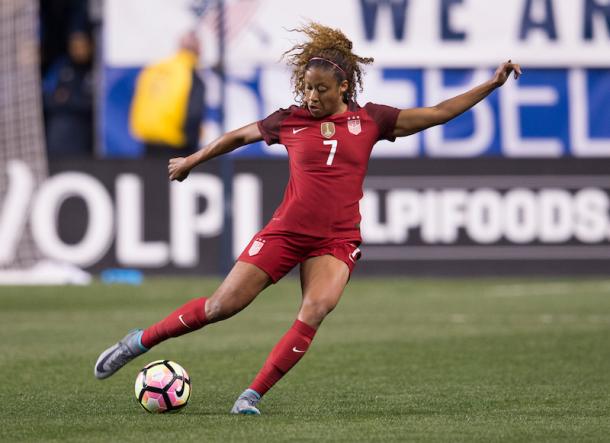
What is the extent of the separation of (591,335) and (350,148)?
17.4 ft

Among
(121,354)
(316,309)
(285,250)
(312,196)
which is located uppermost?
(312,196)

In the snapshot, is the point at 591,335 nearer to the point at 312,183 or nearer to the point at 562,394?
the point at 562,394

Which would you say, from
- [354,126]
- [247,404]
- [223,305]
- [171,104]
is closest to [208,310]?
[223,305]

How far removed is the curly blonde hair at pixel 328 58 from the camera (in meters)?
7.86

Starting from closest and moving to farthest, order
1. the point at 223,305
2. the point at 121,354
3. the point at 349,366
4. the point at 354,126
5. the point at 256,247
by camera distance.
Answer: the point at 223,305, the point at 256,247, the point at 354,126, the point at 121,354, the point at 349,366

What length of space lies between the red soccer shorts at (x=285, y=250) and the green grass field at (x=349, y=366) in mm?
795

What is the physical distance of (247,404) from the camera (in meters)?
7.57

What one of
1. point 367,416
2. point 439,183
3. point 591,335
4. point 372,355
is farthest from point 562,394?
point 439,183

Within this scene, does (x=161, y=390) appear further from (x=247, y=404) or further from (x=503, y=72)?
(x=503, y=72)

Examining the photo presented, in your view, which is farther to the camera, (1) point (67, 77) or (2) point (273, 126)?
(1) point (67, 77)

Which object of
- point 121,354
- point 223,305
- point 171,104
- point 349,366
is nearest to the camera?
point 223,305

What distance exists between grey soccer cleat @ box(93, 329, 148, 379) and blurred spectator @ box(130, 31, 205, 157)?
12053 mm

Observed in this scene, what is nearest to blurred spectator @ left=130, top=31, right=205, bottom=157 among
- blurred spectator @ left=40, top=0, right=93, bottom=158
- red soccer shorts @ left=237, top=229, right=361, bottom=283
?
blurred spectator @ left=40, top=0, right=93, bottom=158

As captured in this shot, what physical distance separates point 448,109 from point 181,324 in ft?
6.17
